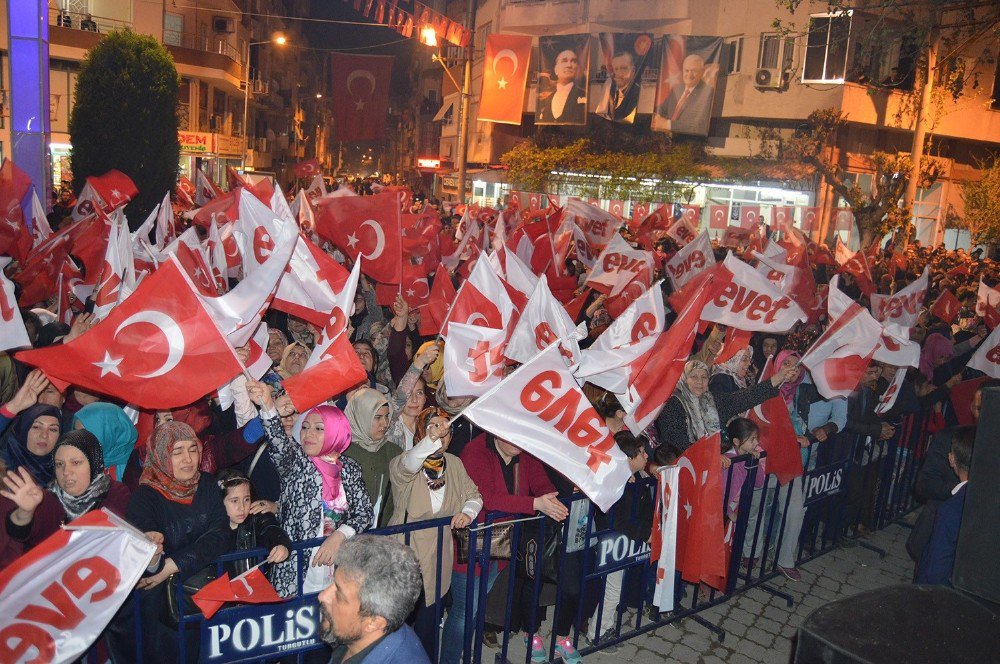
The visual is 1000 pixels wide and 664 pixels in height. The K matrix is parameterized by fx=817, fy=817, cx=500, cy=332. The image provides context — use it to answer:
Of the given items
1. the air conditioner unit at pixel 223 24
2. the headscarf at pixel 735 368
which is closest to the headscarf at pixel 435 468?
the headscarf at pixel 735 368

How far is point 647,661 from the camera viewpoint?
18.4ft

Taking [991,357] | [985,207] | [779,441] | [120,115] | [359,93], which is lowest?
[779,441]

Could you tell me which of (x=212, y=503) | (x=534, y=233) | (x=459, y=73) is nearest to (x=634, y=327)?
(x=212, y=503)

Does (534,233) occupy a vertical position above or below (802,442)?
above

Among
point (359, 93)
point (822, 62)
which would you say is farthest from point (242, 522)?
point (822, 62)

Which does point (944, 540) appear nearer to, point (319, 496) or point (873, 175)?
point (319, 496)

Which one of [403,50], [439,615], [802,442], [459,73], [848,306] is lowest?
[439,615]

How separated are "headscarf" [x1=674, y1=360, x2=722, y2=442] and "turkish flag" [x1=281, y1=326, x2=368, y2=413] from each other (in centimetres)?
270

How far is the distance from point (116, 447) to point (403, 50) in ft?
325

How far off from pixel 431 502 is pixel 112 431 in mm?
1984

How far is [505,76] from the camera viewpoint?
35.6 metres

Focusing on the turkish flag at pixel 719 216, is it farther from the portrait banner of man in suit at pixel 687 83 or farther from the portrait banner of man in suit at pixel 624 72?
the portrait banner of man in suit at pixel 624 72

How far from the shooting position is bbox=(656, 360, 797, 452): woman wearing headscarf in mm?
6297

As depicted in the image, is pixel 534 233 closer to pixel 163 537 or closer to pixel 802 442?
pixel 802 442
